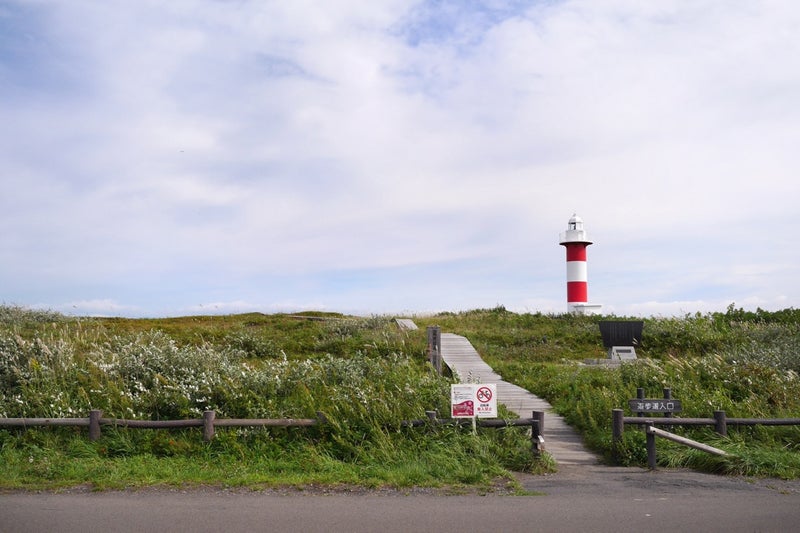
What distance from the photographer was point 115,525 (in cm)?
702

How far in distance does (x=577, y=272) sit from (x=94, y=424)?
30.6 metres

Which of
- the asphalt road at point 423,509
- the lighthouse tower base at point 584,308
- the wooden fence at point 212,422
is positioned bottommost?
the asphalt road at point 423,509

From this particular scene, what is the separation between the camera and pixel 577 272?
36906 millimetres

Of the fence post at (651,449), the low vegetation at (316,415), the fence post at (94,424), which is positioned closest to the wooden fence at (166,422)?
the fence post at (94,424)

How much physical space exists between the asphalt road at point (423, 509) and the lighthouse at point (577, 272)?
1102 inches

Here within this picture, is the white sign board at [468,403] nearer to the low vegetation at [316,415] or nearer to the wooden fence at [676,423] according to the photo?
the low vegetation at [316,415]

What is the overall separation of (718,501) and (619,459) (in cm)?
237

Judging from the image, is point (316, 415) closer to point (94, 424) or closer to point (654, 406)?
point (94, 424)

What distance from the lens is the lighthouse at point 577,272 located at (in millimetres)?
36594

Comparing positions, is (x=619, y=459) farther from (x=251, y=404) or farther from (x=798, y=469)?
(x=251, y=404)

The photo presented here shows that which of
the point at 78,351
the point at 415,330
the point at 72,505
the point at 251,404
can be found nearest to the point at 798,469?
the point at 251,404

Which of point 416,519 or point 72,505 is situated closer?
point 416,519

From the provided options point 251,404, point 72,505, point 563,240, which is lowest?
point 72,505

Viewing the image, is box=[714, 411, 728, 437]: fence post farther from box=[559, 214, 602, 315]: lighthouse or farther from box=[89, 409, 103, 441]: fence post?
box=[559, 214, 602, 315]: lighthouse
